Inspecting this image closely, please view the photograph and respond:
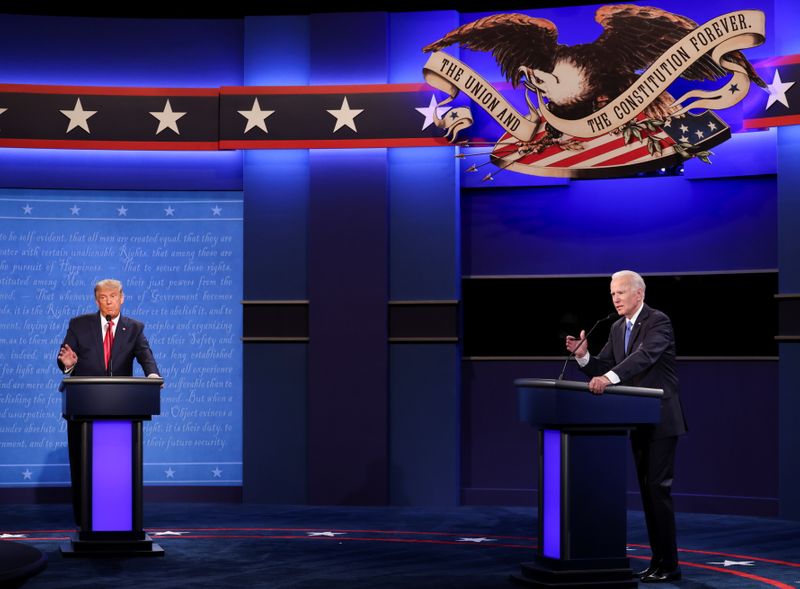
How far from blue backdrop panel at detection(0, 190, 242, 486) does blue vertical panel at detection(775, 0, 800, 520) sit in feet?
13.9

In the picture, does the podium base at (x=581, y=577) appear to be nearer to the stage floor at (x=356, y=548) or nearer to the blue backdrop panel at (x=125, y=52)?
the stage floor at (x=356, y=548)

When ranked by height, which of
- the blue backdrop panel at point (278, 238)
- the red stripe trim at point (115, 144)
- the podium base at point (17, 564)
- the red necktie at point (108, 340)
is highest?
the red stripe trim at point (115, 144)

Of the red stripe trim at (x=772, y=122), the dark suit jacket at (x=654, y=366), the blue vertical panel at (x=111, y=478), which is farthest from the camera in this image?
the red stripe trim at (x=772, y=122)

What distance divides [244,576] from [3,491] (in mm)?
3982

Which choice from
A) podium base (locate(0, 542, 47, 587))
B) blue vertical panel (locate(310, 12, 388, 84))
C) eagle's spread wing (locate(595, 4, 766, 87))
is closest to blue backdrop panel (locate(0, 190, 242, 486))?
blue vertical panel (locate(310, 12, 388, 84))

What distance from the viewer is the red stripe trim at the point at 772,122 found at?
8.12m

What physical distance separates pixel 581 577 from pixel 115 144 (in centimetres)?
543

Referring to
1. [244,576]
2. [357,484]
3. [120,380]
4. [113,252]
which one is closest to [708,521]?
[357,484]

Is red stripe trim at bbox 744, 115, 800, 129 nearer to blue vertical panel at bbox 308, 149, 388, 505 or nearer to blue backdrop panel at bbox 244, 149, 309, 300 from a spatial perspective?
blue vertical panel at bbox 308, 149, 388, 505

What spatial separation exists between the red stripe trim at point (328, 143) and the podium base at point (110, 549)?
3.64 meters

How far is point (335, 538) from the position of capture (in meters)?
7.11

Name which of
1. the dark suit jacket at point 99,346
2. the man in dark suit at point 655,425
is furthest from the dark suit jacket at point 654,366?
the dark suit jacket at point 99,346

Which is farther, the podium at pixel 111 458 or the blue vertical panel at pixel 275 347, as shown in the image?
the blue vertical panel at pixel 275 347

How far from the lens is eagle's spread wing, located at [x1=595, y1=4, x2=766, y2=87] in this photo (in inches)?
330
